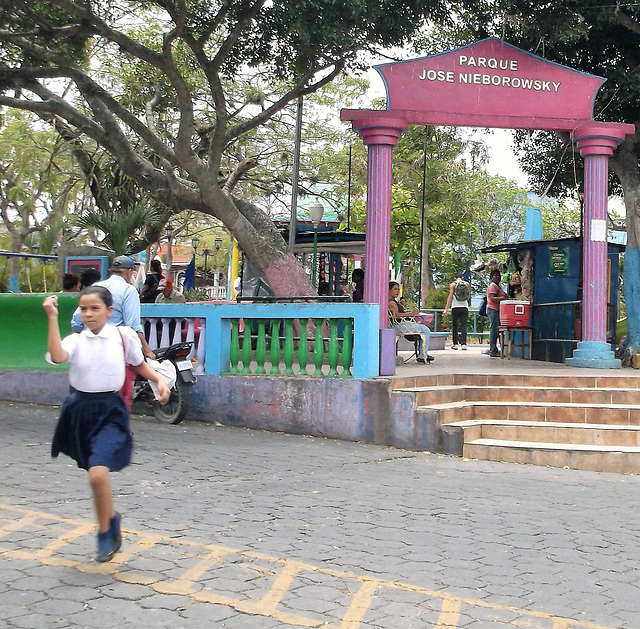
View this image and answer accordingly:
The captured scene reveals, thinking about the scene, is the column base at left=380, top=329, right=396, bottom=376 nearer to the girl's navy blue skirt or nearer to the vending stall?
the vending stall

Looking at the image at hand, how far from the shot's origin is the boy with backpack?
695 inches

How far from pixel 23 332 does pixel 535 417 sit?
6712mm

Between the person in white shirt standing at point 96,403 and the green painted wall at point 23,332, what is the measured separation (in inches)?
286

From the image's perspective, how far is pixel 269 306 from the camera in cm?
997

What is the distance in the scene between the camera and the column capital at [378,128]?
1134cm

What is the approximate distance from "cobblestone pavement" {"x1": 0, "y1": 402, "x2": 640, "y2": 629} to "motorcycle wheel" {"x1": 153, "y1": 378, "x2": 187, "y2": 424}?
157 cm

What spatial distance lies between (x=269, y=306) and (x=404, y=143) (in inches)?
701

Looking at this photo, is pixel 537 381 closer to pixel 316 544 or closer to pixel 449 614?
pixel 316 544

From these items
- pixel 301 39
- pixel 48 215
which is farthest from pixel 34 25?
pixel 48 215

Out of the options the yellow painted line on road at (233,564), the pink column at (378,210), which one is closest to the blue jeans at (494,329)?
the pink column at (378,210)

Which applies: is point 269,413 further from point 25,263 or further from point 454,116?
point 25,263

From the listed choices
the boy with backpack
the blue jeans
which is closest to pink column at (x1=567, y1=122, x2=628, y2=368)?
the blue jeans

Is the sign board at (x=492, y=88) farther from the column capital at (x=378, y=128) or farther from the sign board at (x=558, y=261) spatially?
the sign board at (x=558, y=261)

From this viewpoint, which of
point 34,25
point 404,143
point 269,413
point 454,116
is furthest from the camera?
point 404,143
